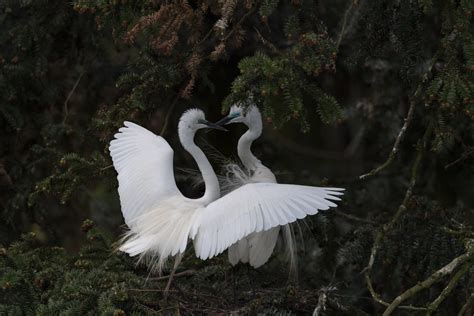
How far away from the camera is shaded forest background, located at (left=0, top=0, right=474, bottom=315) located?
3.23 metres

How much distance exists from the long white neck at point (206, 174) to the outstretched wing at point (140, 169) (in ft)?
0.31

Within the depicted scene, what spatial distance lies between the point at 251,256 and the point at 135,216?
Result: 66cm

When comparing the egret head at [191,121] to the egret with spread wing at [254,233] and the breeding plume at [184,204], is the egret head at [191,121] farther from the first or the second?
the egret with spread wing at [254,233]

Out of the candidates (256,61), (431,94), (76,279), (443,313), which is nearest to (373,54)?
(431,94)

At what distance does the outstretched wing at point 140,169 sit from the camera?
379 cm

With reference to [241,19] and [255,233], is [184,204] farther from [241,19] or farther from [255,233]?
[241,19]

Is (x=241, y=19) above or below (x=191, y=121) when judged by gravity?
above

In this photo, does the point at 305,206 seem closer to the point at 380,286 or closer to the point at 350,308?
the point at 350,308

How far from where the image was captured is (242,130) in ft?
17.5

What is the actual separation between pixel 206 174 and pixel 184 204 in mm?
244

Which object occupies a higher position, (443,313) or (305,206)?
(305,206)

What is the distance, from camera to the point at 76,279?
3.46 m

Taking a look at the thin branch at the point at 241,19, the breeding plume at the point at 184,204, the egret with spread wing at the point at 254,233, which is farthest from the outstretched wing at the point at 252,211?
the egret with spread wing at the point at 254,233

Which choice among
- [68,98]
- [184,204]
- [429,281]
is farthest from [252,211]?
[68,98]
